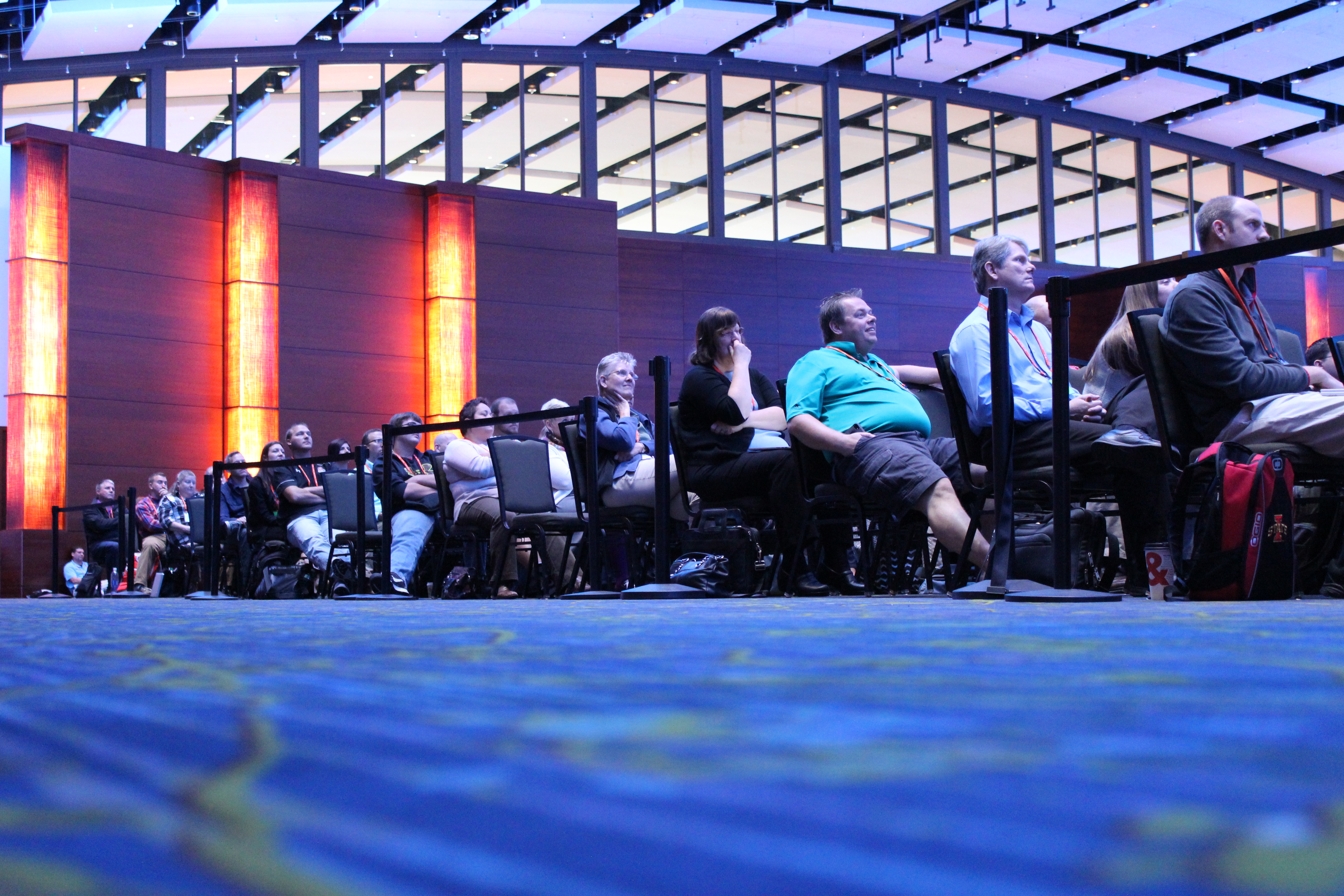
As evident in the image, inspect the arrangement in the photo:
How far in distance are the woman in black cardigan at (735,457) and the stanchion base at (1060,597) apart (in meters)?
1.36

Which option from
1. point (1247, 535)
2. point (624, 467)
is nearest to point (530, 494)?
point (624, 467)

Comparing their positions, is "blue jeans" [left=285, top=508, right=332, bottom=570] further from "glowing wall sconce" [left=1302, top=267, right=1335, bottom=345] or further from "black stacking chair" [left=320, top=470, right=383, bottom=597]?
"glowing wall sconce" [left=1302, top=267, right=1335, bottom=345]

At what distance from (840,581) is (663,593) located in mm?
859

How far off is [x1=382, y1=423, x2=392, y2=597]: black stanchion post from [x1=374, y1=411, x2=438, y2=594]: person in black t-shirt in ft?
0.19

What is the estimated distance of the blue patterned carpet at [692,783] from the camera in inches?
4.3

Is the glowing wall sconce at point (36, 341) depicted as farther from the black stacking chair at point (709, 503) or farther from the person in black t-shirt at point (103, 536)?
the black stacking chair at point (709, 503)

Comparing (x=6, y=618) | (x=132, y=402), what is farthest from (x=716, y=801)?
(x=132, y=402)

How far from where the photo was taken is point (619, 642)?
610 mm

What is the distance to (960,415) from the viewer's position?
3.33 metres

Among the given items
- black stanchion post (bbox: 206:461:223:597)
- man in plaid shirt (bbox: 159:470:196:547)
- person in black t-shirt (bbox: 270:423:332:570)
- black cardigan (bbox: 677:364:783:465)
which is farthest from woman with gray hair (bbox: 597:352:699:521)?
man in plaid shirt (bbox: 159:470:196:547)

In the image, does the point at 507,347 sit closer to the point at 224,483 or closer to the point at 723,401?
the point at 224,483

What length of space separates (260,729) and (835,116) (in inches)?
594

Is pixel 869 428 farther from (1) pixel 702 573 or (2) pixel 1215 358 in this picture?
(2) pixel 1215 358

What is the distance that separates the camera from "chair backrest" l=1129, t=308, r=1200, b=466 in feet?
9.59
